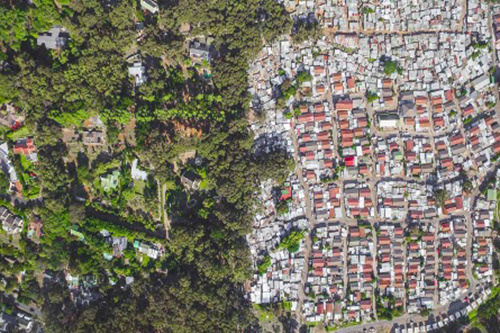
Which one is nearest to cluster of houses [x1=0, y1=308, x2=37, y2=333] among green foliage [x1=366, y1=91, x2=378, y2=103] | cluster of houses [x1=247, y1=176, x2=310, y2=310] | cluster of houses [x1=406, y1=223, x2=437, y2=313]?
cluster of houses [x1=247, y1=176, x2=310, y2=310]

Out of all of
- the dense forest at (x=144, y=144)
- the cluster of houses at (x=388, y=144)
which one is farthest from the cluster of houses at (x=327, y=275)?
the dense forest at (x=144, y=144)

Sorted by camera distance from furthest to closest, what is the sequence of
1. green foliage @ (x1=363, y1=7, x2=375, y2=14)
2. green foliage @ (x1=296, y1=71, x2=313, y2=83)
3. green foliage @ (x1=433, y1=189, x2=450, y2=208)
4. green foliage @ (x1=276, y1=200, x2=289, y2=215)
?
green foliage @ (x1=363, y1=7, x2=375, y2=14)
green foliage @ (x1=296, y1=71, x2=313, y2=83)
green foliage @ (x1=276, y1=200, x2=289, y2=215)
green foliage @ (x1=433, y1=189, x2=450, y2=208)

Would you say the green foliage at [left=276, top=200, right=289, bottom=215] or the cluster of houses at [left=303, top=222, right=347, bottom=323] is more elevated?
the green foliage at [left=276, top=200, right=289, bottom=215]

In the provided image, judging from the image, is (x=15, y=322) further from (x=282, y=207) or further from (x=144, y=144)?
(x=282, y=207)

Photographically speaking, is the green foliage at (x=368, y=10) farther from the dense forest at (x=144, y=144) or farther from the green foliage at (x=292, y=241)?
the green foliage at (x=292, y=241)

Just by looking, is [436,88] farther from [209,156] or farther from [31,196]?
[31,196]

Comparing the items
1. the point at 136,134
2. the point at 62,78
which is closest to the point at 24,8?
the point at 62,78

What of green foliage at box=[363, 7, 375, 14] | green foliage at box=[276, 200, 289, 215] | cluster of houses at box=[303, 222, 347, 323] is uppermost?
green foliage at box=[363, 7, 375, 14]

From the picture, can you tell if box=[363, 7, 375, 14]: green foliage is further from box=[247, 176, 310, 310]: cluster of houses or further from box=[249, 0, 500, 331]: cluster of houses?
box=[247, 176, 310, 310]: cluster of houses
